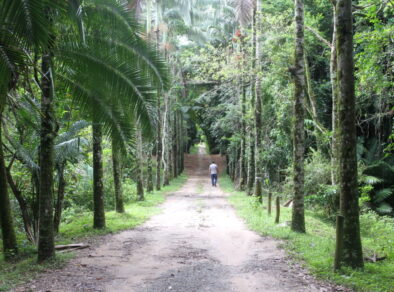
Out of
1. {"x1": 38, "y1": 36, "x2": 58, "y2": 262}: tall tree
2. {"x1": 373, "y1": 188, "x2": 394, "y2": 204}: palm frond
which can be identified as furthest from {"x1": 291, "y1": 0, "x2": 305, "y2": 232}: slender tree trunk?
{"x1": 373, "y1": 188, "x2": 394, "y2": 204}: palm frond

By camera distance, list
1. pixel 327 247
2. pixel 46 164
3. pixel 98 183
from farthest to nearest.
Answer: pixel 98 183
pixel 327 247
pixel 46 164

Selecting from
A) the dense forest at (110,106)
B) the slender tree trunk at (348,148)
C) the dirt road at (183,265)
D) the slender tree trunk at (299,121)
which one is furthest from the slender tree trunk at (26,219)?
the slender tree trunk at (348,148)

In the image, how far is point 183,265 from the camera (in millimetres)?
7930

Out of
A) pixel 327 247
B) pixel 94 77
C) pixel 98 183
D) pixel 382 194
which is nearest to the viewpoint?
pixel 94 77

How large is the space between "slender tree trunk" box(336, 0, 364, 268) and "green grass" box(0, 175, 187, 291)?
5.74 metres

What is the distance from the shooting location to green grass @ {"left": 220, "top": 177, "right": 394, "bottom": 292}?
643 cm

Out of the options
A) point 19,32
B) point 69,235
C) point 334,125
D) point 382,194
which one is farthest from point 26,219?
point 382,194

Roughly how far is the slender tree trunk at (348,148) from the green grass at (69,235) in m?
5.74

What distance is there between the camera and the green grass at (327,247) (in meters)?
6.43

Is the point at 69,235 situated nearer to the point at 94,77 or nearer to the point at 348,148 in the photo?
the point at 94,77

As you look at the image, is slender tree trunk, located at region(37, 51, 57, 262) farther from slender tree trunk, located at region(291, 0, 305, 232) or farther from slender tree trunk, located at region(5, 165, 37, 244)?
slender tree trunk, located at region(291, 0, 305, 232)

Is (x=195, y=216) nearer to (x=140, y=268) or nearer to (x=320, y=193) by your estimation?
(x=320, y=193)

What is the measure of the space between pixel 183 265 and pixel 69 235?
15.8 feet

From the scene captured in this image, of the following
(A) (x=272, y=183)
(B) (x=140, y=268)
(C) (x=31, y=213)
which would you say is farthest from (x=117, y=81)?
(A) (x=272, y=183)
